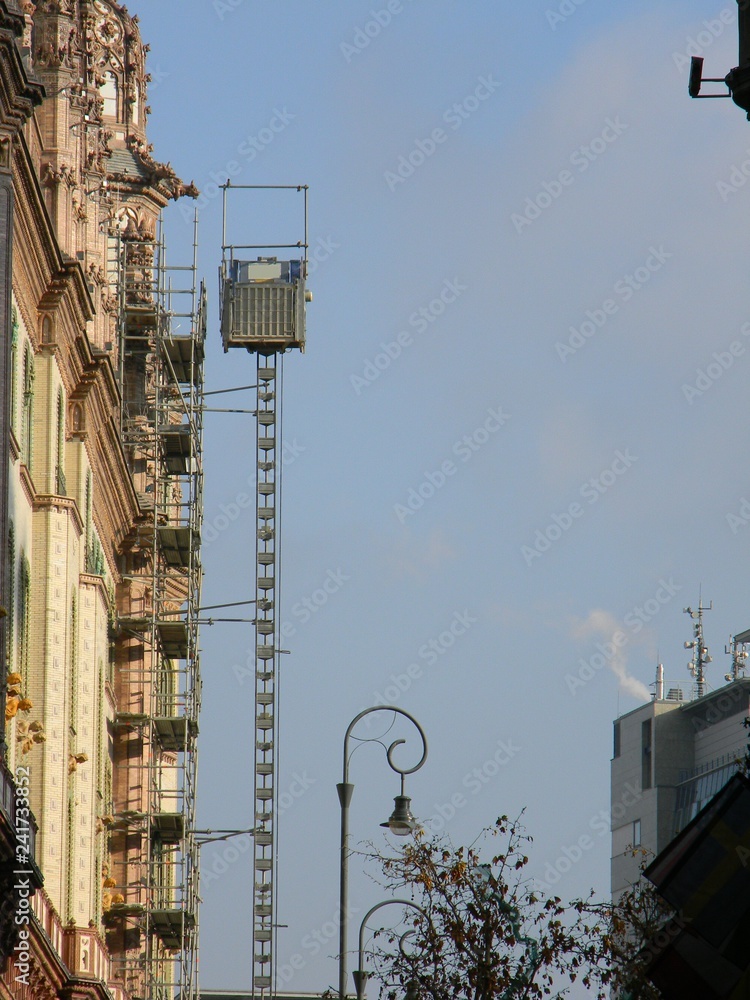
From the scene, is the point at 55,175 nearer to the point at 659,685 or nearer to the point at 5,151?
the point at 5,151

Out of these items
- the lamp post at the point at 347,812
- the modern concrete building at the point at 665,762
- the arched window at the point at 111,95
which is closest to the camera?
the lamp post at the point at 347,812

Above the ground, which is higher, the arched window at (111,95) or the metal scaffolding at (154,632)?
the arched window at (111,95)

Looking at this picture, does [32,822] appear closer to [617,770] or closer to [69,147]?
[69,147]

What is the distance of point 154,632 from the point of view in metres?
61.8

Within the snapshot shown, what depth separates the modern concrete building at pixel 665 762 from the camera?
145625mm

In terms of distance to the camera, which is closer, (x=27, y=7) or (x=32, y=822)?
(x=32, y=822)

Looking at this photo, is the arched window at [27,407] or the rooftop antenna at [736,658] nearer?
the arched window at [27,407]

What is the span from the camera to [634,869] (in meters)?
147

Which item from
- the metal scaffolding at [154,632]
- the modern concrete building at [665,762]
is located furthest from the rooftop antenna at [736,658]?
the metal scaffolding at [154,632]

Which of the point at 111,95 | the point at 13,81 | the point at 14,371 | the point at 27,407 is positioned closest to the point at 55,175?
the point at 27,407

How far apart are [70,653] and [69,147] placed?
1272cm

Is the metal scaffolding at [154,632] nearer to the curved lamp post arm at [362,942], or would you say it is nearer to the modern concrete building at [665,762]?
the curved lamp post arm at [362,942]

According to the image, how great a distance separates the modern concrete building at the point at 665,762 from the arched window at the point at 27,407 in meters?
103

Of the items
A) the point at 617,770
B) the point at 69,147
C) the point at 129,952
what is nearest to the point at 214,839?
the point at 129,952
